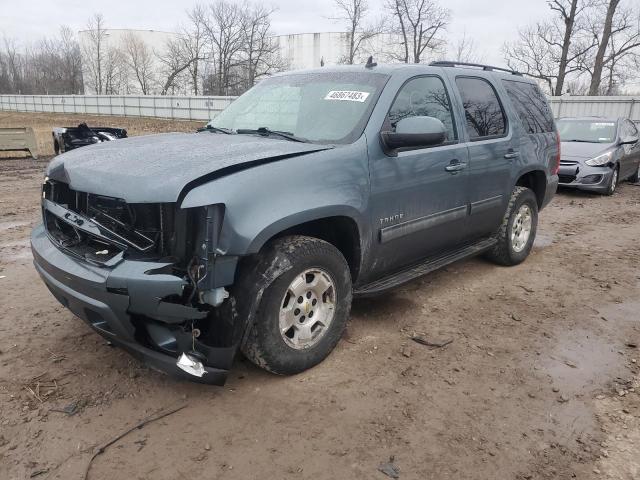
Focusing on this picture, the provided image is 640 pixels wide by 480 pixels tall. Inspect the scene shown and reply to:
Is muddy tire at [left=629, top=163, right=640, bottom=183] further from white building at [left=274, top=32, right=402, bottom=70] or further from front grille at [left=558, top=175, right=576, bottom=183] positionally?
white building at [left=274, top=32, right=402, bottom=70]

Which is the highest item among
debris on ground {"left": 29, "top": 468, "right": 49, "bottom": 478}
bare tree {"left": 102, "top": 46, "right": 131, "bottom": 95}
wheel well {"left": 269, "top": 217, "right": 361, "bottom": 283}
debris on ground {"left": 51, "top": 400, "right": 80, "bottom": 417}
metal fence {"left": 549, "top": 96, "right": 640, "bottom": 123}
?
bare tree {"left": 102, "top": 46, "right": 131, "bottom": 95}

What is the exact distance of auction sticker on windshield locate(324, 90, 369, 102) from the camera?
11.3 ft

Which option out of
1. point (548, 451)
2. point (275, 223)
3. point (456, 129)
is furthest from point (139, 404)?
point (456, 129)

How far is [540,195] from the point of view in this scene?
216 inches

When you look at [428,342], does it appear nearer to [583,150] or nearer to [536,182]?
[536,182]

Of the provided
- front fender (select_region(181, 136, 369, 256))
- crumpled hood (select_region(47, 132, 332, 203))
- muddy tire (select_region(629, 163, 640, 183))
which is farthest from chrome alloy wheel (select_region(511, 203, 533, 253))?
muddy tire (select_region(629, 163, 640, 183))

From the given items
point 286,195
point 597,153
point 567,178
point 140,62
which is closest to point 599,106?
point 597,153

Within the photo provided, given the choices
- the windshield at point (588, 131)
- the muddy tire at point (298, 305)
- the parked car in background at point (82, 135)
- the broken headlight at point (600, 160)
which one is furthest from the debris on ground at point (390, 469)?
Answer: the parked car in background at point (82, 135)

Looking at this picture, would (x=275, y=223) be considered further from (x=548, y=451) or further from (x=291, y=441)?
(x=548, y=451)

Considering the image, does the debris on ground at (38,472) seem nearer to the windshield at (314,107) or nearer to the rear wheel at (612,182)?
the windshield at (314,107)

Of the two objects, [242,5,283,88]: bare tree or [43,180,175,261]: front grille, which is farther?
[242,5,283,88]: bare tree

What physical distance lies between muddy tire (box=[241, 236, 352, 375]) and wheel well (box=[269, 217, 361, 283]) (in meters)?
0.16

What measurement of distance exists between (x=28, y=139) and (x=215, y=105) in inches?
787

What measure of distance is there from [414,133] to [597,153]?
8.32 metres
